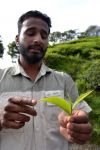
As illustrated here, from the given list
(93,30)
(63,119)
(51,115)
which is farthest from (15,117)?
(93,30)

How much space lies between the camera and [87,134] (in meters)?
1.84

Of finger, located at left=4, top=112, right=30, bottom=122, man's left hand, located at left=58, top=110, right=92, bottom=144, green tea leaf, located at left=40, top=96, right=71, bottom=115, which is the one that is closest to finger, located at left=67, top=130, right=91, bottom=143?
man's left hand, located at left=58, top=110, right=92, bottom=144

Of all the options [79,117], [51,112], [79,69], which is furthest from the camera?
[79,69]

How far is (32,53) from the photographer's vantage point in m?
2.18

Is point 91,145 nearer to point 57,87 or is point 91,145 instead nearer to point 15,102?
point 57,87

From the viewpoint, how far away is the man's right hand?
5.90ft

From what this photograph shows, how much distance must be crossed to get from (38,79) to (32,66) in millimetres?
89

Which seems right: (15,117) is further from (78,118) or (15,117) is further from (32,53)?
(32,53)

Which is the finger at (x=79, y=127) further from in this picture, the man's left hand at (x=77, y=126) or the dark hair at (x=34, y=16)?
the dark hair at (x=34, y=16)

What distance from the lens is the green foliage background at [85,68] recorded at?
693 cm

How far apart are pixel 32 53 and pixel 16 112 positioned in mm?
474

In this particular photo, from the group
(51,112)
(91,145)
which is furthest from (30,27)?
(91,145)

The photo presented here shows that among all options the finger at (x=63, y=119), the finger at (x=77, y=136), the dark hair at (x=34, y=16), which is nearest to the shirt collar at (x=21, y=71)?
the dark hair at (x=34, y=16)

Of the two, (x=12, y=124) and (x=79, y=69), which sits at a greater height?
(x=12, y=124)
